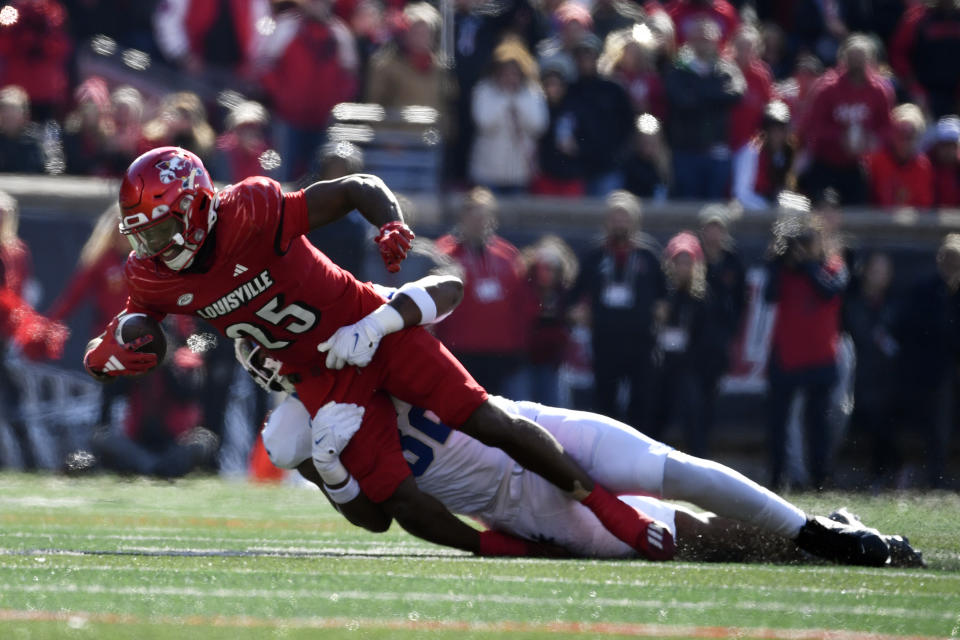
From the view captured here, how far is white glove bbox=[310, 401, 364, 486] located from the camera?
5383 mm

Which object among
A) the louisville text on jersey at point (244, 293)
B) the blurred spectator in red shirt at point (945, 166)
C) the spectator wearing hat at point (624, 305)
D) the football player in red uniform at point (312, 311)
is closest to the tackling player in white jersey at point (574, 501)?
the football player in red uniform at point (312, 311)

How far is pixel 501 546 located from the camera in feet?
18.7

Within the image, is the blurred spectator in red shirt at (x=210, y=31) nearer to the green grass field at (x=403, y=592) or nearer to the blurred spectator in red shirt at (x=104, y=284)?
the blurred spectator in red shirt at (x=104, y=284)

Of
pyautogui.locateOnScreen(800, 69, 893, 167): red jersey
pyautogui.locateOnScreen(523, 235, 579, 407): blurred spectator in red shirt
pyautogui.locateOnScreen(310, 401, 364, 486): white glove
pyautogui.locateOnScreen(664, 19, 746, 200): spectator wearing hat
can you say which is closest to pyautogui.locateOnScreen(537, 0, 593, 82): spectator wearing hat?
pyautogui.locateOnScreen(664, 19, 746, 200): spectator wearing hat

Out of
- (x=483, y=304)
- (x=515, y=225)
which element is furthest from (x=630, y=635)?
(x=515, y=225)

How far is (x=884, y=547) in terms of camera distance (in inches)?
211

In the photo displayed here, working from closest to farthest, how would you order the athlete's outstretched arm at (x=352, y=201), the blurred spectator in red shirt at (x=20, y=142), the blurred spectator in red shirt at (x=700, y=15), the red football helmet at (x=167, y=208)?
1. the red football helmet at (x=167, y=208)
2. the athlete's outstretched arm at (x=352, y=201)
3. the blurred spectator in red shirt at (x=20, y=142)
4. the blurred spectator in red shirt at (x=700, y=15)

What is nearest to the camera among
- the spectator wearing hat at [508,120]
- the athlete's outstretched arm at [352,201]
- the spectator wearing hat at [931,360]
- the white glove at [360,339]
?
the white glove at [360,339]

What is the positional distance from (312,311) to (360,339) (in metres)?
0.25

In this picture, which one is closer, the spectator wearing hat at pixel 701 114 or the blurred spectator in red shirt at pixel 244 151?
the blurred spectator in red shirt at pixel 244 151

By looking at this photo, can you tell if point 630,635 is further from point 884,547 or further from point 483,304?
point 483,304

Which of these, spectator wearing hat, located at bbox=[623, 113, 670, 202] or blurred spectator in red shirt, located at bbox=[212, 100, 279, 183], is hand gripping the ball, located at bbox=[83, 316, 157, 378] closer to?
blurred spectator in red shirt, located at bbox=[212, 100, 279, 183]

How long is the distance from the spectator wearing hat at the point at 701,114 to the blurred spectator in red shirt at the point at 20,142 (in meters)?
4.38

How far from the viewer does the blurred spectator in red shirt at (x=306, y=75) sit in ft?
35.2
